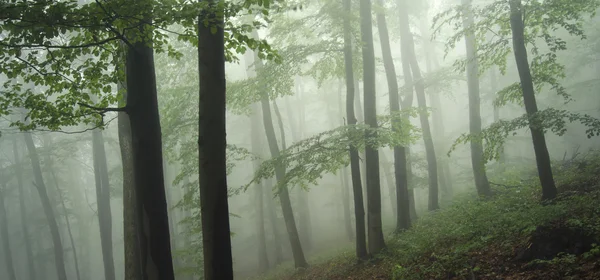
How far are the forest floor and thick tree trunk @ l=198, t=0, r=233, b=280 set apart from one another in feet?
12.9

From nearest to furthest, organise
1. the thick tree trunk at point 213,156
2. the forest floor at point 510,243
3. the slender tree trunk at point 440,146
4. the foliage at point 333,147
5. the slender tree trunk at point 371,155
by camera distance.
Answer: the thick tree trunk at point 213,156
the forest floor at point 510,243
the foliage at point 333,147
the slender tree trunk at point 371,155
the slender tree trunk at point 440,146

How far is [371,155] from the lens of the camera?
1002cm

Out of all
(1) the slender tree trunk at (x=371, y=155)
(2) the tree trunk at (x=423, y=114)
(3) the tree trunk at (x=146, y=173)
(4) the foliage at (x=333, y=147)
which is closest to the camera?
(3) the tree trunk at (x=146, y=173)

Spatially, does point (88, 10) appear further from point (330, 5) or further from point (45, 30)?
point (330, 5)

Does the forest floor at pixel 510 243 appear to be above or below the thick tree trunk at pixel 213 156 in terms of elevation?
below

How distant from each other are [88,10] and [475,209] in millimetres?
10022

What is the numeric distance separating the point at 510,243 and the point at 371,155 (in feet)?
14.0

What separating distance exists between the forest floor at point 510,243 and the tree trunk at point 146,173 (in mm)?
4455

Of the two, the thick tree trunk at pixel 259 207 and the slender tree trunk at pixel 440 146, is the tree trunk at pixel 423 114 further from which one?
the thick tree trunk at pixel 259 207

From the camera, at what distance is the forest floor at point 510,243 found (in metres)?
5.23

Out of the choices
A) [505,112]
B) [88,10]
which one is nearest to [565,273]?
[88,10]

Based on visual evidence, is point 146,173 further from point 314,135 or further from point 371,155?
point 371,155

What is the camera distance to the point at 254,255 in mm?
33469

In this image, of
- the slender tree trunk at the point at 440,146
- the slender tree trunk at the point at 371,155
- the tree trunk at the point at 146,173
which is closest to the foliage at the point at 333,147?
the slender tree trunk at the point at 371,155
